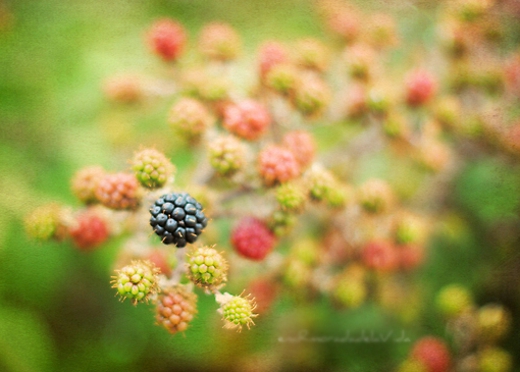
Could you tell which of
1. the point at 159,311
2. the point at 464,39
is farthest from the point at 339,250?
the point at 464,39

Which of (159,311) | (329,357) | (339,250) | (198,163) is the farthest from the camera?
(329,357)

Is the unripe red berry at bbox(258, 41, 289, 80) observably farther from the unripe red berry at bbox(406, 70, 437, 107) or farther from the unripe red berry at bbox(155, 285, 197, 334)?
the unripe red berry at bbox(155, 285, 197, 334)

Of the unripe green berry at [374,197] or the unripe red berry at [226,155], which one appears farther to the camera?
the unripe green berry at [374,197]

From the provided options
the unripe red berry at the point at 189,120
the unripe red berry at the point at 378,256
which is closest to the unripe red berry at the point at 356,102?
the unripe red berry at the point at 378,256

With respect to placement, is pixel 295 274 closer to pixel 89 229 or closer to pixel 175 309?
pixel 175 309

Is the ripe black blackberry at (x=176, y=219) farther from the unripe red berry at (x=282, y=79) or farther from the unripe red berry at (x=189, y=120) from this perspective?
the unripe red berry at (x=282, y=79)

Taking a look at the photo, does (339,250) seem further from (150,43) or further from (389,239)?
(150,43)

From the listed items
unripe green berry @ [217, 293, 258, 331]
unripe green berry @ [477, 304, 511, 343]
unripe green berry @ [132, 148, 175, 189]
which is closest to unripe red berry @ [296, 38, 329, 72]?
unripe green berry @ [132, 148, 175, 189]
